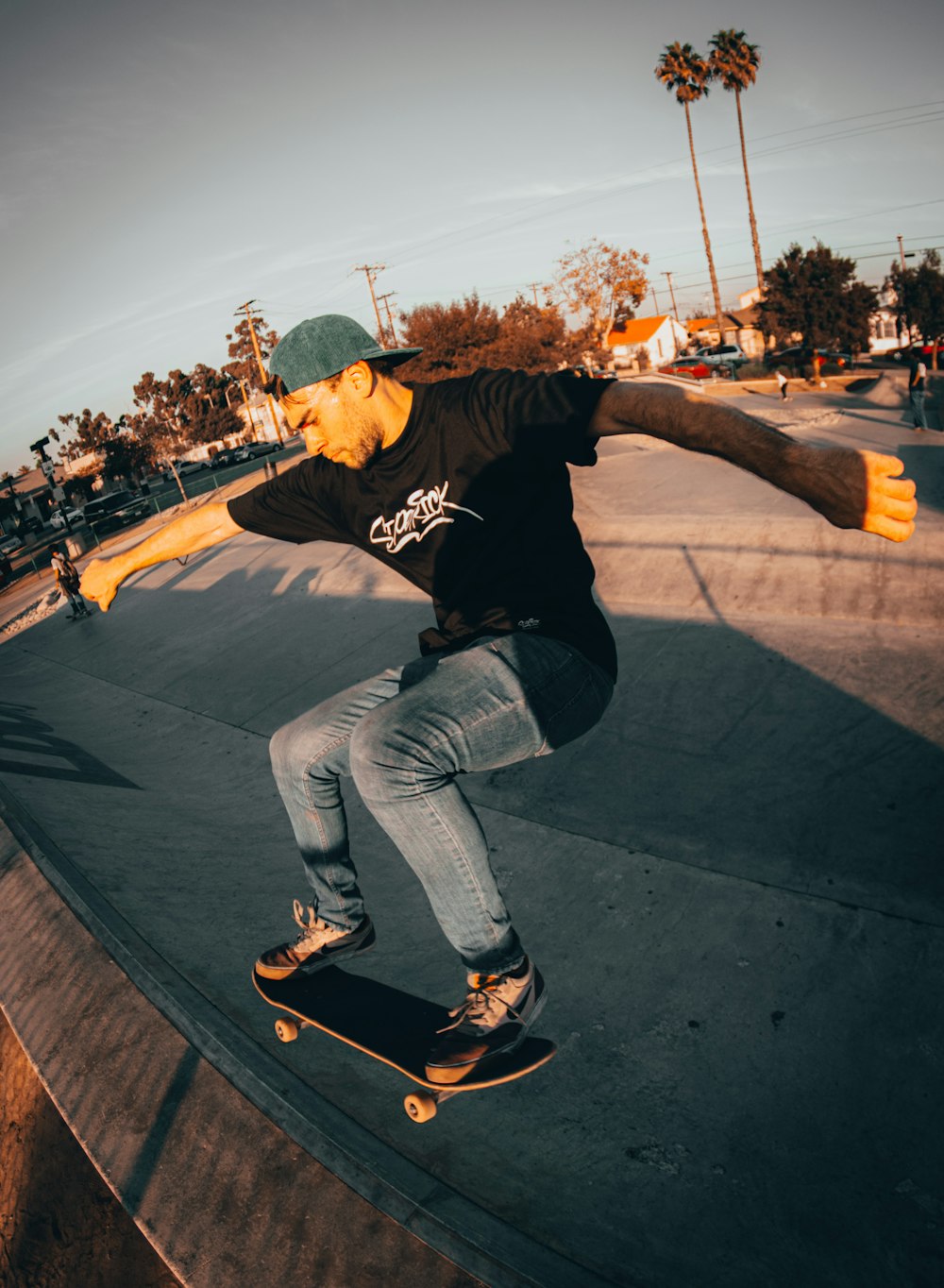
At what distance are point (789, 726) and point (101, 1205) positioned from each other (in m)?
3.97

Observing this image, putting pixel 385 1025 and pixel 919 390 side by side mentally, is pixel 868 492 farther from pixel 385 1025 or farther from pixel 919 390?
pixel 919 390

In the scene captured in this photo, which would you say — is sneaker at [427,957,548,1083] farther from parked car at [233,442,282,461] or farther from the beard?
parked car at [233,442,282,461]

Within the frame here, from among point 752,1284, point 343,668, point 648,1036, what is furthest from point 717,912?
point 343,668

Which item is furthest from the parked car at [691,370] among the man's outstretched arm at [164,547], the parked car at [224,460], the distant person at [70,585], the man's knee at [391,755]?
the man's knee at [391,755]

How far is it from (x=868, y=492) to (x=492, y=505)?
3.26 feet

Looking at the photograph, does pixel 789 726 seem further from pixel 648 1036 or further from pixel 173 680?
pixel 173 680

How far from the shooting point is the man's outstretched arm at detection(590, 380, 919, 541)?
1563 mm

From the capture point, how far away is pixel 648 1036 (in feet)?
7.89

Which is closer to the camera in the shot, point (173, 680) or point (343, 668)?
point (343, 668)

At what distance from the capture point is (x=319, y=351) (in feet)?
6.93

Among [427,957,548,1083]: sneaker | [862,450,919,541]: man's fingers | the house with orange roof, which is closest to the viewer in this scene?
[862,450,919,541]: man's fingers

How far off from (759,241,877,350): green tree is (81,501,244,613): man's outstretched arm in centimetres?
4976

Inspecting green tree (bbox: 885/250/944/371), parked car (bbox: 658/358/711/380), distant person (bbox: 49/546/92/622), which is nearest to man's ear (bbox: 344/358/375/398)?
distant person (bbox: 49/546/92/622)

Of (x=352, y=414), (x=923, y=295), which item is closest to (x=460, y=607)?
(x=352, y=414)
